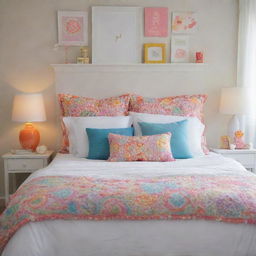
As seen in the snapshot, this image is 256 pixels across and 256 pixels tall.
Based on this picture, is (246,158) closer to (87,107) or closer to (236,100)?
(236,100)

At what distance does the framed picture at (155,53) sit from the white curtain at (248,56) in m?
0.83

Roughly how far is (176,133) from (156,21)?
1403mm

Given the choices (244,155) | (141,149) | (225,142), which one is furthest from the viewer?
(225,142)

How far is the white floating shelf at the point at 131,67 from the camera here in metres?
4.01

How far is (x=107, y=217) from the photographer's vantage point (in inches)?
81.0

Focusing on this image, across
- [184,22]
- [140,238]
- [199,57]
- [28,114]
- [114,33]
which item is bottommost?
[140,238]

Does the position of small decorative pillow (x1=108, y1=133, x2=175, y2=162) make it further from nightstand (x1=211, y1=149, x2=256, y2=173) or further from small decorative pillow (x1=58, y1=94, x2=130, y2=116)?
nightstand (x1=211, y1=149, x2=256, y2=173)

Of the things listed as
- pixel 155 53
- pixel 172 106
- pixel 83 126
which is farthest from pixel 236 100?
pixel 83 126

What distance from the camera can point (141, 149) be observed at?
319 cm

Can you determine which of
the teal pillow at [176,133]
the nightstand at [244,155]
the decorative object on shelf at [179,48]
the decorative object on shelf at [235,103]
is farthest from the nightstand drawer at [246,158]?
the decorative object on shelf at [179,48]

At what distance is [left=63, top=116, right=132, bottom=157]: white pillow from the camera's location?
3461mm

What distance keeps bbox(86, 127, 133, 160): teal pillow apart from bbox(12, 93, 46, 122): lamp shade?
72cm

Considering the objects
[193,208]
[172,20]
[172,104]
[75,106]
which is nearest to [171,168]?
[193,208]

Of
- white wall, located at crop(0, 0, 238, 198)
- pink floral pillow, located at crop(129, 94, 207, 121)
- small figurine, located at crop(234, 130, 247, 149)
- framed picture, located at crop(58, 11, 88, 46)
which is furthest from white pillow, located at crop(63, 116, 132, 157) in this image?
small figurine, located at crop(234, 130, 247, 149)
